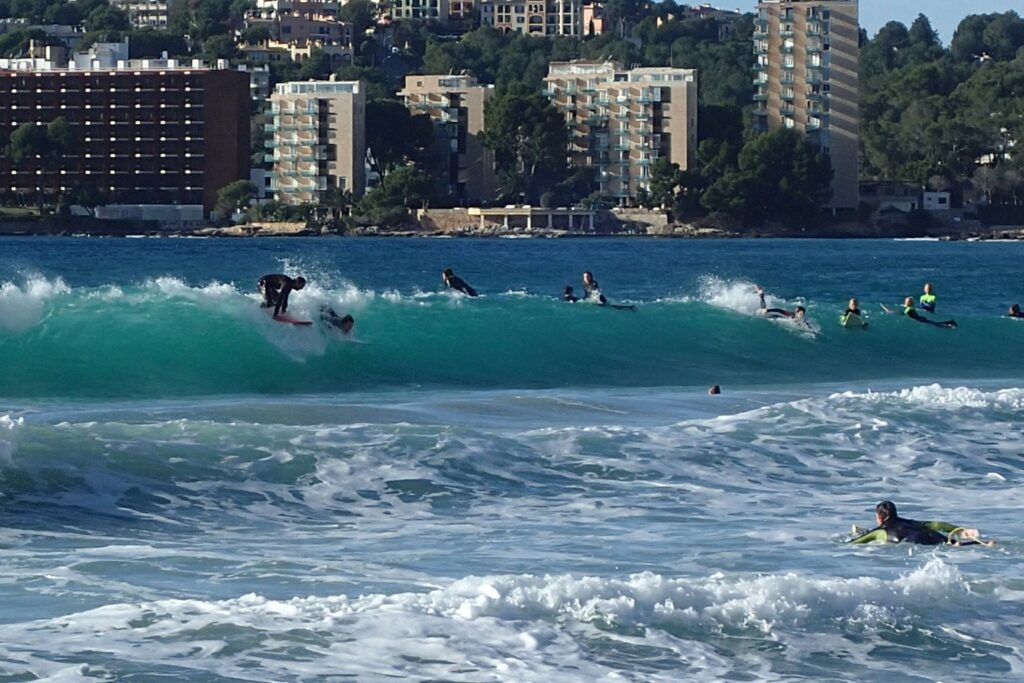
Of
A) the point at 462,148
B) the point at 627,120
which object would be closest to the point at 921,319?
the point at 627,120

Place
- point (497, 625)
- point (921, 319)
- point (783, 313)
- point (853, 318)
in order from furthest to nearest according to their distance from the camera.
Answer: point (921, 319), point (853, 318), point (783, 313), point (497, 625)

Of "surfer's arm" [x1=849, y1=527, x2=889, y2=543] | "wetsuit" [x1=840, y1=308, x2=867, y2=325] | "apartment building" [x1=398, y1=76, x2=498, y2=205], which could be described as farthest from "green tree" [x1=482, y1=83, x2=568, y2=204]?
"surfer's arm" [x1=849, y1=527, x2=889, y2=543]

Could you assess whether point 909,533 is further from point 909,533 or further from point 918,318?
point 918,318

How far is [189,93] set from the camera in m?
162

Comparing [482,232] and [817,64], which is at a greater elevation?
[817,64]

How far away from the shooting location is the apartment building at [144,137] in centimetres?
16175

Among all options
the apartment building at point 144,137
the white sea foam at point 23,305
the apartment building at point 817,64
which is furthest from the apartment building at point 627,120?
the white sea foam at point 23,305

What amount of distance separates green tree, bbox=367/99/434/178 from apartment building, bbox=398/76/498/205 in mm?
3163

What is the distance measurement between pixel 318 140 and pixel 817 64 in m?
37.0

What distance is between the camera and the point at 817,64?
16050 centimetres

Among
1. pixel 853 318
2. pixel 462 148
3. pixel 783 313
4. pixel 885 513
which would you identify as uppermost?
pixel 462 148

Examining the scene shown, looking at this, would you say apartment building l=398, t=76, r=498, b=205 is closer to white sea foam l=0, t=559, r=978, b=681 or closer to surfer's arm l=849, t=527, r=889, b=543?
surfer's arm l=849, t=527, r=889, b=543

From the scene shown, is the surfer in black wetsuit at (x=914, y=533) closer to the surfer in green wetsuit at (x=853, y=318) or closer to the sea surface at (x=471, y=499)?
the sea surface at (x=471, y=499)

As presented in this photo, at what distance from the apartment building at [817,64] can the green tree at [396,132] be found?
25.6 m
